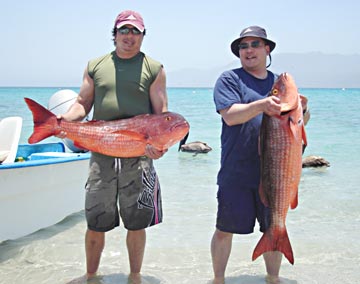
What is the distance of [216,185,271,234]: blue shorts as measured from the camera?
4.01 m

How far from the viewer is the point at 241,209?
402cm

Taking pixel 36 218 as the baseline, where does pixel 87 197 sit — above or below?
above

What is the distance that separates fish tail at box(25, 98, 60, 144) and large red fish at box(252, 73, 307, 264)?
5.31 feet

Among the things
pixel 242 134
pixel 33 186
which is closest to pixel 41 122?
pixel 242 134

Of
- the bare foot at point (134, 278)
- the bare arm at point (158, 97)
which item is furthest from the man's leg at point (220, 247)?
the bare arm at point (158, 97)

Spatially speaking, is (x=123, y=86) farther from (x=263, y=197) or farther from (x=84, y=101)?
A: (x=263, y=197)

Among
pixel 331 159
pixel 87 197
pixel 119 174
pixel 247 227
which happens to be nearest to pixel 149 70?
pixel 119 174

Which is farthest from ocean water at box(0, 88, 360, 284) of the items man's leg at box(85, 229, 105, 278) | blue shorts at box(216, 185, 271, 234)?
blue shorts at box(216, 185, 271, 234)

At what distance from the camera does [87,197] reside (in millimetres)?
4184

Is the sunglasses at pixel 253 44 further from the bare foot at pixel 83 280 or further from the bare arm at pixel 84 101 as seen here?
the bare foot at pixel 83 280

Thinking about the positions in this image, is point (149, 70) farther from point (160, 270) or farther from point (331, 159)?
point (331, 159)

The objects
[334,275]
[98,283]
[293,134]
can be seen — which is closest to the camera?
[293,134]

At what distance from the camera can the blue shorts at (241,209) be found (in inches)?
158

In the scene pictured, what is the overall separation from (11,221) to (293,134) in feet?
13.1
